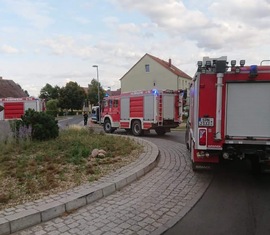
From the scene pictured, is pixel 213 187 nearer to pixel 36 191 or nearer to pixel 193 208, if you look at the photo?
pixel 193 208

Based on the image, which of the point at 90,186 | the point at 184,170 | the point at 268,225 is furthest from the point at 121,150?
the point at 268,225

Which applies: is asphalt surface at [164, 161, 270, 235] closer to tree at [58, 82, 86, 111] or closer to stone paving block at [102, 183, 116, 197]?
stone paving block at [102, 183, 116, 197]

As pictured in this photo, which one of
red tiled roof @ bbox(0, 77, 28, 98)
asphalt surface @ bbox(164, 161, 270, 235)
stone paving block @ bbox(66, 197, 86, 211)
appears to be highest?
red tiled roof @ bbox(0, 77, 28, 98)

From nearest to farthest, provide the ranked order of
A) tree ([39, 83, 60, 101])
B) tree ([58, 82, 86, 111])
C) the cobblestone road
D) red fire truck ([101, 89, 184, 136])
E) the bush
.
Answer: the cobblestone road < the bush < red fire truck ([101, 89, 184, 136]) < tree ([58, 82, 86, 111]) < tree ([39, 83, 60, 101])

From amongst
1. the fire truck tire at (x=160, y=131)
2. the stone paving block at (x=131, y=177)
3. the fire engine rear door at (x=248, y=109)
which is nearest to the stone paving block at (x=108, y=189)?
the stone paving block at (x=131, y=177)

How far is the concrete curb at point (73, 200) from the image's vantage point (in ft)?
14.5

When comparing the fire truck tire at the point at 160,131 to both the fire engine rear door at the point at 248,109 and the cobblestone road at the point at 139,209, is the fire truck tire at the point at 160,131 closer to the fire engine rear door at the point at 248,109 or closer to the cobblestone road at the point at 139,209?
the cobblestone road at the point at 139,209

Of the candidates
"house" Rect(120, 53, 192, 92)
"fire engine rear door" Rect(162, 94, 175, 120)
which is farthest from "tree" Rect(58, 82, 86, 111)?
"fire engine rear door" Rect(162, 94, 175, 120)

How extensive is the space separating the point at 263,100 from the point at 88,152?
5019 mm

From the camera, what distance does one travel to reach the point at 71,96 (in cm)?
9262

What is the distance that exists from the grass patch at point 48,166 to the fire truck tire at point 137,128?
28.3ft

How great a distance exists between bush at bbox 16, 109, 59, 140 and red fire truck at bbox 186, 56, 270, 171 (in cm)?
733

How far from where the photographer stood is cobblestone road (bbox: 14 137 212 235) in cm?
455

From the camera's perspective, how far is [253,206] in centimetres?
577
